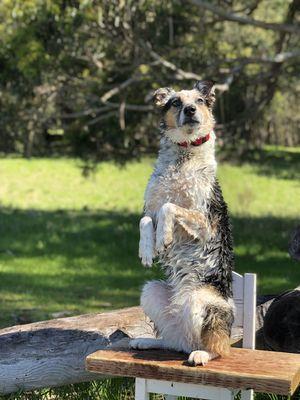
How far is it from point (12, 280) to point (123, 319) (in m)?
5.11

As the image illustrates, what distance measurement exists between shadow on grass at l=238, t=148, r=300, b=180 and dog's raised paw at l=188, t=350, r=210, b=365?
18520 millimetres

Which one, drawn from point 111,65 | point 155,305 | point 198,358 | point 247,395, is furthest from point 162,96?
point 111,65

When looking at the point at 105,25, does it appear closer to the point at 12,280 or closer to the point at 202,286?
the point at 12,280

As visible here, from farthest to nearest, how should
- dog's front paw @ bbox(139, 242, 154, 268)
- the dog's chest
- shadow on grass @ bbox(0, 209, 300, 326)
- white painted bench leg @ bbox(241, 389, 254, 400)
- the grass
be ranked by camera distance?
the grass
shadow on grass @ bbox(0, 209, 300, 326)
white painted bench leg @ bbox(241, 389, 254, 400)
the dog's chest
dog's front paw @ bbox(139, 242, 154, 268)

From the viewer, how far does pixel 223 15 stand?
10.5 m

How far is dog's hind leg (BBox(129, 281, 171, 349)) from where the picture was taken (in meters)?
4.25

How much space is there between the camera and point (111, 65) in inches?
498

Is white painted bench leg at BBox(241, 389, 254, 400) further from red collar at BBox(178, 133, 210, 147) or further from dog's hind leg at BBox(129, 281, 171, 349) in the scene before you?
red collar at BBox(178, 133, 210, 147)

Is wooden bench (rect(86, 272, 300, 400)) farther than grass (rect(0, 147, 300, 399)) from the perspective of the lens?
No

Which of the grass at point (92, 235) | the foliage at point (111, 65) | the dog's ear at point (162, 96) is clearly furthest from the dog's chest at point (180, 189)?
the foliage at point (111, 65)

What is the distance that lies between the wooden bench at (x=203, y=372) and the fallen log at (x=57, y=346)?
0.94 meters

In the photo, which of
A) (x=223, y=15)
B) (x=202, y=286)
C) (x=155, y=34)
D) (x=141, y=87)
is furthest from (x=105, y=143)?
(x=202, y=286)

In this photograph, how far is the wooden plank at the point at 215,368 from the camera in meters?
3.78

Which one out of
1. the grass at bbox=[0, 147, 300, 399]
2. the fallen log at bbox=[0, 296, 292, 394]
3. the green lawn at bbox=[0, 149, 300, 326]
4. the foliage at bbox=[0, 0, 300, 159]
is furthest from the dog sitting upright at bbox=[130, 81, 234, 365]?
the foliage at bbox=[0, 0, 300, 159]
